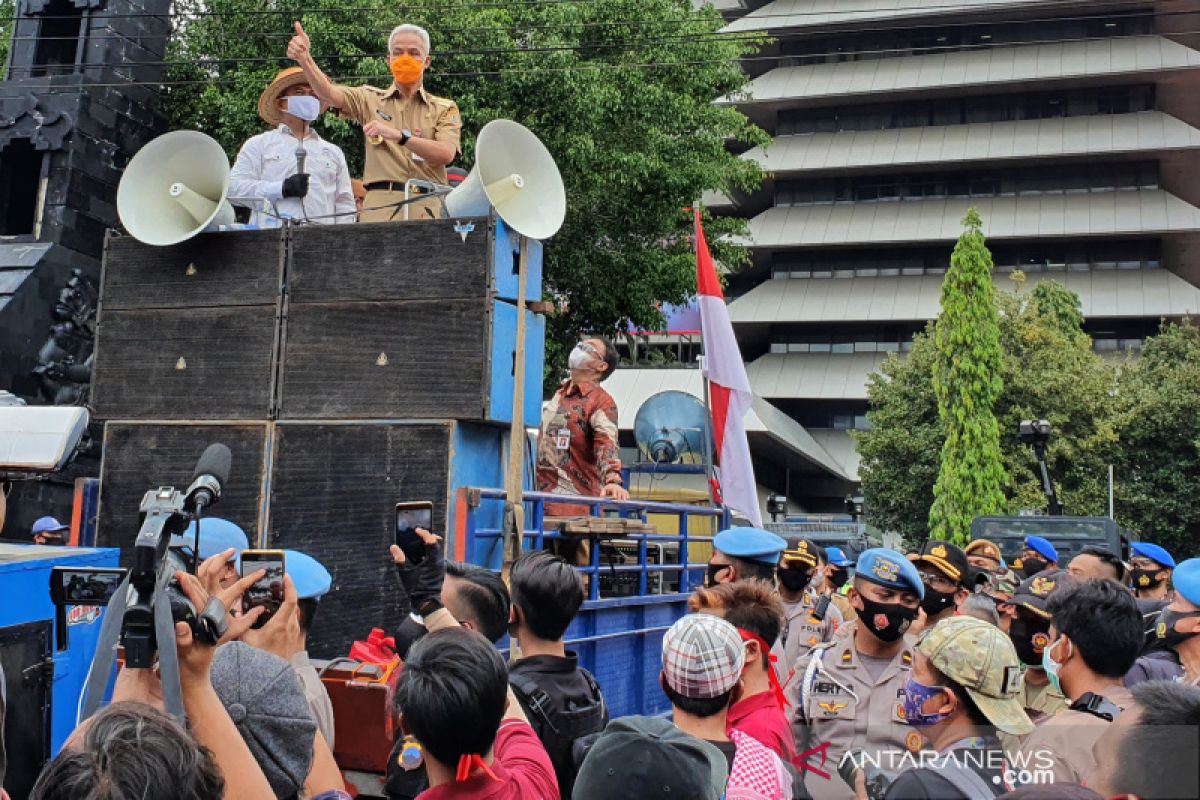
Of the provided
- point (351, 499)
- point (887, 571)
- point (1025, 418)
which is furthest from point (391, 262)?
point (1025, 418)

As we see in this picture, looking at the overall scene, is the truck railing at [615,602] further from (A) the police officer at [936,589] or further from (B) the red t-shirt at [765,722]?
(B) the red t-shirt at [765,722]

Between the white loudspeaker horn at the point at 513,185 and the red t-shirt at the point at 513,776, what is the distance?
4057 mm

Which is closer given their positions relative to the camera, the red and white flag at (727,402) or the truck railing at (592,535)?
the truck railing at (592,535)

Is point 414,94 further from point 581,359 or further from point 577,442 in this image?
point 577,442

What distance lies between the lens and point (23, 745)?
331 centimetres

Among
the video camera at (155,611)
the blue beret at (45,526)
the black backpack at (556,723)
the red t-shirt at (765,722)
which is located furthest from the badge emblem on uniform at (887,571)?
the blue beret at (45,526)

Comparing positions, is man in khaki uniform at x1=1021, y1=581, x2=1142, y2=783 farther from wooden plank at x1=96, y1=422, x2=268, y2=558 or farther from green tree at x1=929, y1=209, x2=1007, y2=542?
green tree at x1=929, y1=209, x2=1007, y2=542

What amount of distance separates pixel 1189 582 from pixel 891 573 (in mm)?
1595

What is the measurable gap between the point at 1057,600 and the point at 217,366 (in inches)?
193

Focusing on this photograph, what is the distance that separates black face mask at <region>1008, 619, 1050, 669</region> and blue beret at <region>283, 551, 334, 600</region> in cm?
311

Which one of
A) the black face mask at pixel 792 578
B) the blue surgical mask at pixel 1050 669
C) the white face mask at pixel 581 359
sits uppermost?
the white face mask at pixel 581 359

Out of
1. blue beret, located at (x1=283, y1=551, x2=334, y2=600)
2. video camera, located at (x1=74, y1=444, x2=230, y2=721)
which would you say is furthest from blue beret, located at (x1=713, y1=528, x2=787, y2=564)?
video camera, located at (x1=74, y1=444, x2=230, y2=721)

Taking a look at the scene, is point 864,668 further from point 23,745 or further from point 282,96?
point 282,96

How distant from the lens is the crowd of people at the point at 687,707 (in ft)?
6.40
